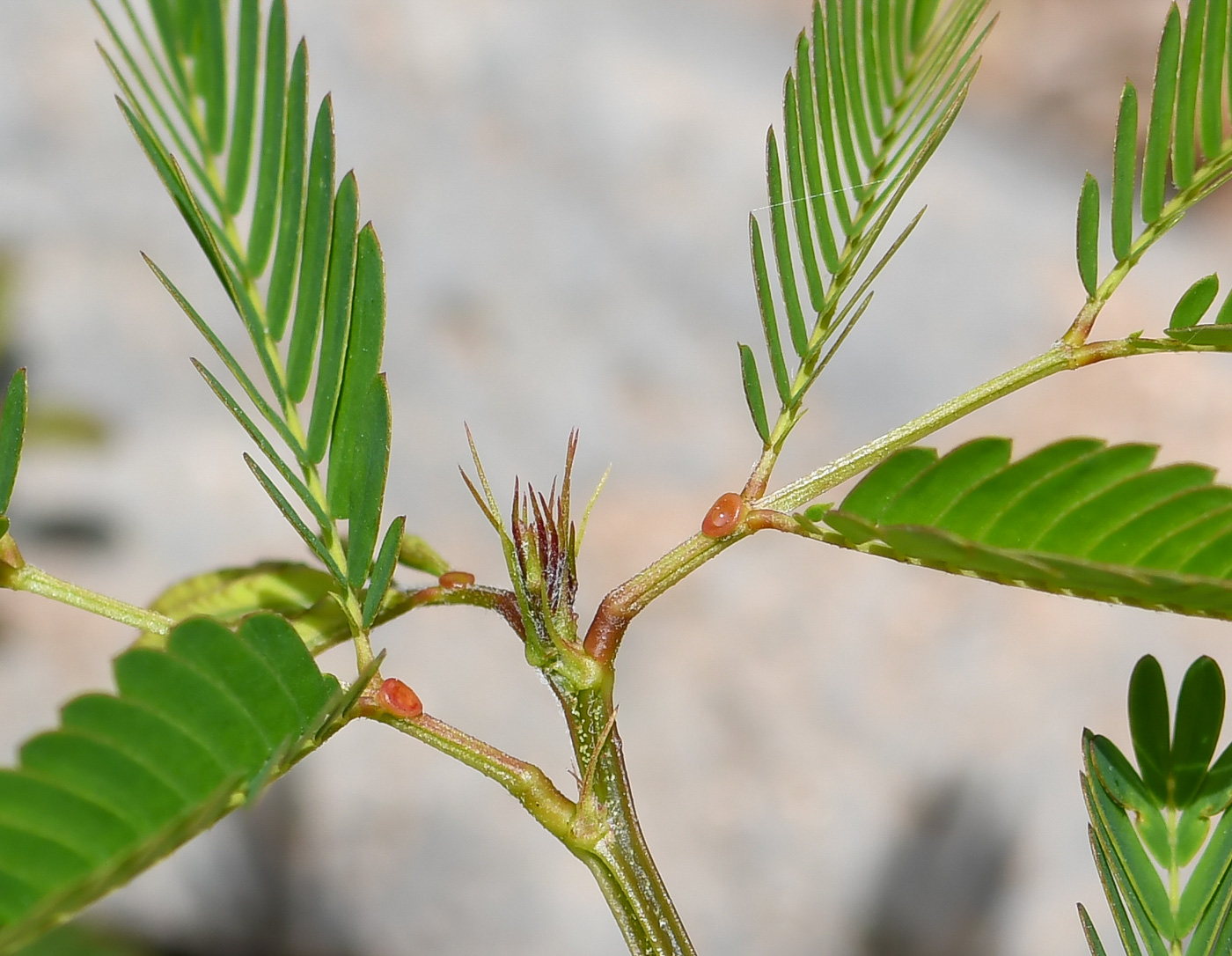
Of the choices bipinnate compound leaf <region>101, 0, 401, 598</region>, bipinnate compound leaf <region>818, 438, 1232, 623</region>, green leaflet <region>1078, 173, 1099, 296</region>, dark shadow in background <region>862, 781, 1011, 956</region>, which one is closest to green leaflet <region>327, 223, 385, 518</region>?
bipinnate compound leaf <region>101, 0, 401, 598</region>

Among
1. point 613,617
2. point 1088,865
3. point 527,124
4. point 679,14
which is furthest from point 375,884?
point 679,14

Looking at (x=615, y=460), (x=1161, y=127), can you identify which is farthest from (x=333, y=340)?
(x=615, y=460)

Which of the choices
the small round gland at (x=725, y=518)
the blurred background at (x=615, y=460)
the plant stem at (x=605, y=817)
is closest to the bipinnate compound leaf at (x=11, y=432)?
the plant stem at (x=605, y=817)

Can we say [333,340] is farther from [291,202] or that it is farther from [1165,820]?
[1165,820]

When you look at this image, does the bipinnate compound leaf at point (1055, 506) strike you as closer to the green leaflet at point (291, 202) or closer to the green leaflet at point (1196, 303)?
the green leaflet at point (1196, 303)

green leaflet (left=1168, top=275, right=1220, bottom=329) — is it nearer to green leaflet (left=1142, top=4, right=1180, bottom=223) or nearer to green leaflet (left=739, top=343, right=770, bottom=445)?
green leaflet (left=1142, top=4, right=1180, bottom=223)

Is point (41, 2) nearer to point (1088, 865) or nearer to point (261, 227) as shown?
point (261, 227)
